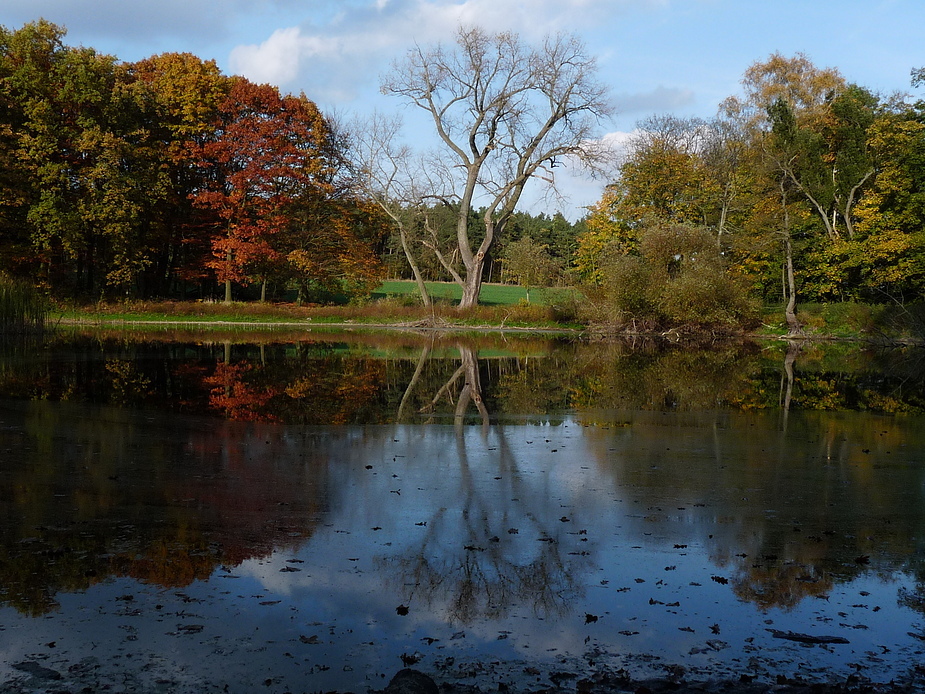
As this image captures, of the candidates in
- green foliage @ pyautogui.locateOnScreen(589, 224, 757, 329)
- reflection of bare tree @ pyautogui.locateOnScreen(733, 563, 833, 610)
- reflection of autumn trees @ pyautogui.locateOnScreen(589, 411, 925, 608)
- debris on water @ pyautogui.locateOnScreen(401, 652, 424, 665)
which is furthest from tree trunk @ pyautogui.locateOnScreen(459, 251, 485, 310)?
debris on water @ pyautogui.locateOnScreen(401, 652, 424, 665)

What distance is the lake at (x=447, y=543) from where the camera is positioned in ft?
12.8

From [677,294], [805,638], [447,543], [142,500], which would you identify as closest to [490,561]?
[447,543]

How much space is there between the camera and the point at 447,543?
5648mm

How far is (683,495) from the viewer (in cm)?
729

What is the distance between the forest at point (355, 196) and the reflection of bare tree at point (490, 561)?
95.4ft

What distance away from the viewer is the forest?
36.8m

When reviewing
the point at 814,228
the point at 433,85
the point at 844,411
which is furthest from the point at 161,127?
the point at 844,411

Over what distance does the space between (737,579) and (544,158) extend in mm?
37644

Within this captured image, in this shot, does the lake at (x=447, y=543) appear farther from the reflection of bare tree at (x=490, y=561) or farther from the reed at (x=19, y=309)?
the reed at (x=19, y=309)

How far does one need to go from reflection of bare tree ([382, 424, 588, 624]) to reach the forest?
29075 millimetres

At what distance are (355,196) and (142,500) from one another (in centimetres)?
3973

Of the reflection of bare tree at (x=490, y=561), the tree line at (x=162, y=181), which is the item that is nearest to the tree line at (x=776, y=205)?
the tree line at (x=162, y=181)

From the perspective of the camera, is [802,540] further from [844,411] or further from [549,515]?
[844,411]

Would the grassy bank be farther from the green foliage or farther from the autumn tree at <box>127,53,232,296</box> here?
the autumn tree at <box>127,53,232,296</box>
